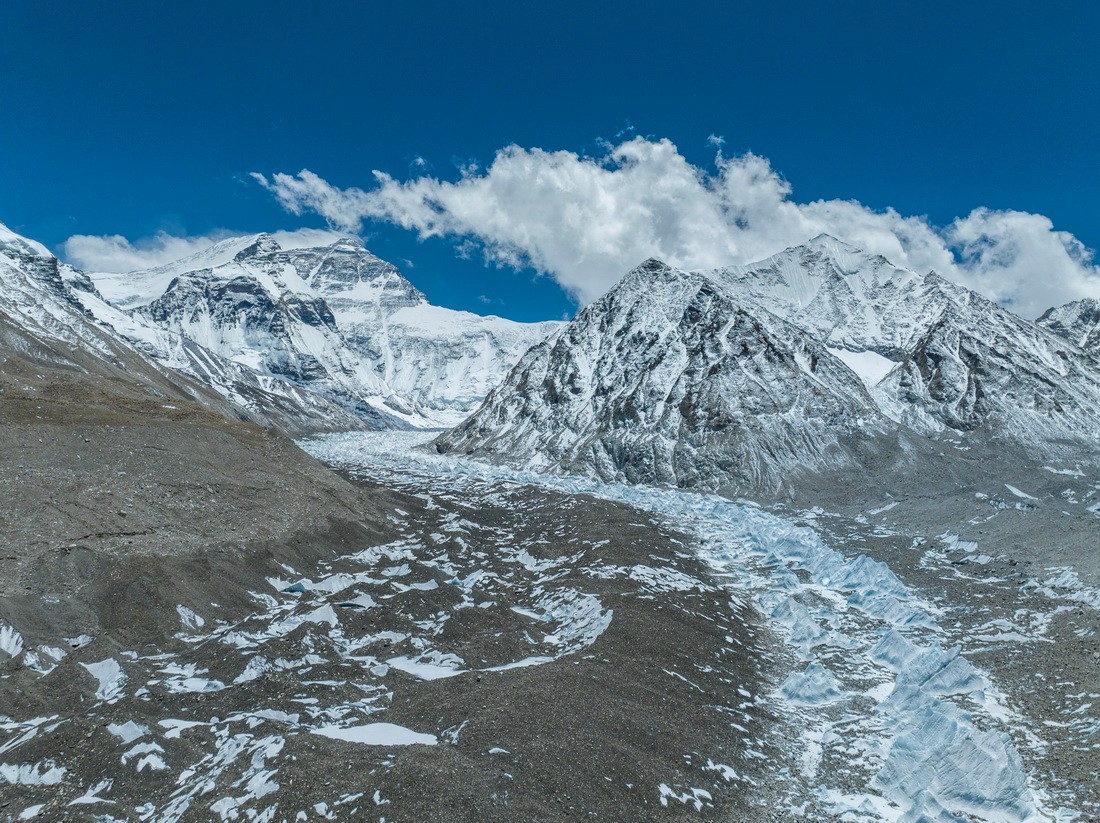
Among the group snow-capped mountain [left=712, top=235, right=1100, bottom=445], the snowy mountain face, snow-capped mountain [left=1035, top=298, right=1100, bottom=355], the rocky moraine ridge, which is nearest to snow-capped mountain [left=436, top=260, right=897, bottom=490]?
the snowy mountain face

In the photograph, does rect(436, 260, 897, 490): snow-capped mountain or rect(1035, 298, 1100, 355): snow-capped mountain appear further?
rect(1035, 298, 1100, 355): snow-capped mountain

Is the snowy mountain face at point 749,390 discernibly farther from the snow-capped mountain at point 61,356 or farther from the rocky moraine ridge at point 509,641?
the snow-capped mountain at point 61,356

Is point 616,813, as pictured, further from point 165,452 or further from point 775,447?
point 775,447

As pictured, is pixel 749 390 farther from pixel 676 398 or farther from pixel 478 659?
pixel 478 659

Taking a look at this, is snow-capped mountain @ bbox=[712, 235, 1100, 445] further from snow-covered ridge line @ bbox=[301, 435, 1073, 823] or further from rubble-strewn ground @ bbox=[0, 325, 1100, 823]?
snow-covered ridge line @ bbox=[301, 435, 1073, 823]

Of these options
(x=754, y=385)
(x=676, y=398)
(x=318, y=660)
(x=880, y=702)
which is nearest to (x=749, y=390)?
(x=754, y=385)
